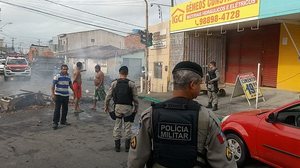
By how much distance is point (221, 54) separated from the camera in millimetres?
17719

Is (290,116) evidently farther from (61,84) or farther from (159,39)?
(159,39)

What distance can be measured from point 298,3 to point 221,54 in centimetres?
784

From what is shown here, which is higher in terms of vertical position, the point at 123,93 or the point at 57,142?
the point at 123,93

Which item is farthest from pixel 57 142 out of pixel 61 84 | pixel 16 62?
pixel 16 62

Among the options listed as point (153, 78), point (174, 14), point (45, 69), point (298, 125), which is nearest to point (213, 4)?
point (174, 14)

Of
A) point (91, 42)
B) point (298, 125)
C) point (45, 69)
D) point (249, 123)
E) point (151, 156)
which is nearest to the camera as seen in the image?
point (151, 156)

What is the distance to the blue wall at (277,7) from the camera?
33.1 feet

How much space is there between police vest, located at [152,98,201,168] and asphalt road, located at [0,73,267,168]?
3916mm

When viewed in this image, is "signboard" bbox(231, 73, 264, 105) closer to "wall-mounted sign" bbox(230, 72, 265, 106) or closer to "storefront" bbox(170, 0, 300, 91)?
"wall-mounted sign" bbox(230, 72, 265, 106)

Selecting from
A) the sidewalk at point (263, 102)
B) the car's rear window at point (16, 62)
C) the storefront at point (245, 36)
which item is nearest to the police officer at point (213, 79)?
the sidewalk at point (263, 102)

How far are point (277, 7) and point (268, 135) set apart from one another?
6537 mm

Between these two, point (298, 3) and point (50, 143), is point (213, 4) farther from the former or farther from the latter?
point (50, 143)

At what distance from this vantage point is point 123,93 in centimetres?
662

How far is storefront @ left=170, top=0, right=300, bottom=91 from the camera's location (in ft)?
38.6
